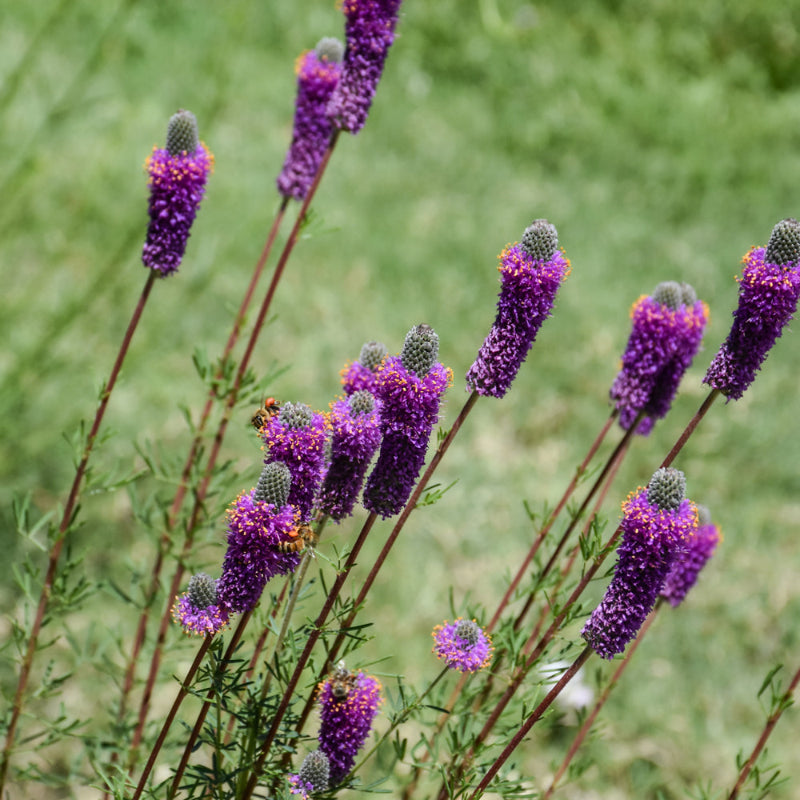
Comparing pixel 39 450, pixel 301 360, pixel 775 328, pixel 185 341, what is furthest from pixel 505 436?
pixel 775 328

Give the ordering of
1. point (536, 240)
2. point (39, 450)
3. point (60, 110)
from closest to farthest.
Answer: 1. point (536, 240)
2. point (60, 110)
3. point (39, 450)

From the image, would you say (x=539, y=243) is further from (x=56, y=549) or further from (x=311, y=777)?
(x=56, y=549)

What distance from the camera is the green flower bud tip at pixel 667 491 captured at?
1.85 m

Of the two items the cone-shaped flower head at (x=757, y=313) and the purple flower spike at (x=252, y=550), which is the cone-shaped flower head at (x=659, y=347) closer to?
the cone-shaped flower head at (x=757, y=313)

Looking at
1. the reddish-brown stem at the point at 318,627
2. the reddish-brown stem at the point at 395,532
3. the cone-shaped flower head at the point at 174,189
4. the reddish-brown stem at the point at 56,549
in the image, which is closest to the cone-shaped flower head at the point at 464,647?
the reddish-brown stem at the point at 395,532

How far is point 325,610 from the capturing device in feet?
6.03

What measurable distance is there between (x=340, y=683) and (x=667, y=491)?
2.61ft

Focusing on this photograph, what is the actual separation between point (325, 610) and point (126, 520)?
11.6ft

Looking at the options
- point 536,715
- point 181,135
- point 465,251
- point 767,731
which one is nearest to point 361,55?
point 181,135

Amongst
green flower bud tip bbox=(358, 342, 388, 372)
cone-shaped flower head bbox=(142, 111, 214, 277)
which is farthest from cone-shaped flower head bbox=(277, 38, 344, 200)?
green flower bud tip bbox=(358, 342, 388, 372)

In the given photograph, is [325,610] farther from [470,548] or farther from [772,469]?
[772,469]

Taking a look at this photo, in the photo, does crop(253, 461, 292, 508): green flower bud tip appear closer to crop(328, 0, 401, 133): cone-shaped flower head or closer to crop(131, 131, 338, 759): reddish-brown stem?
crop(131, 131, 338, 759): reddish-brown stem

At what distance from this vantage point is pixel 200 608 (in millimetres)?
1938

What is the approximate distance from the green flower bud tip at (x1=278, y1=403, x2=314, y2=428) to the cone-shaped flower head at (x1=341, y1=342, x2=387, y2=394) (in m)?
0.35
